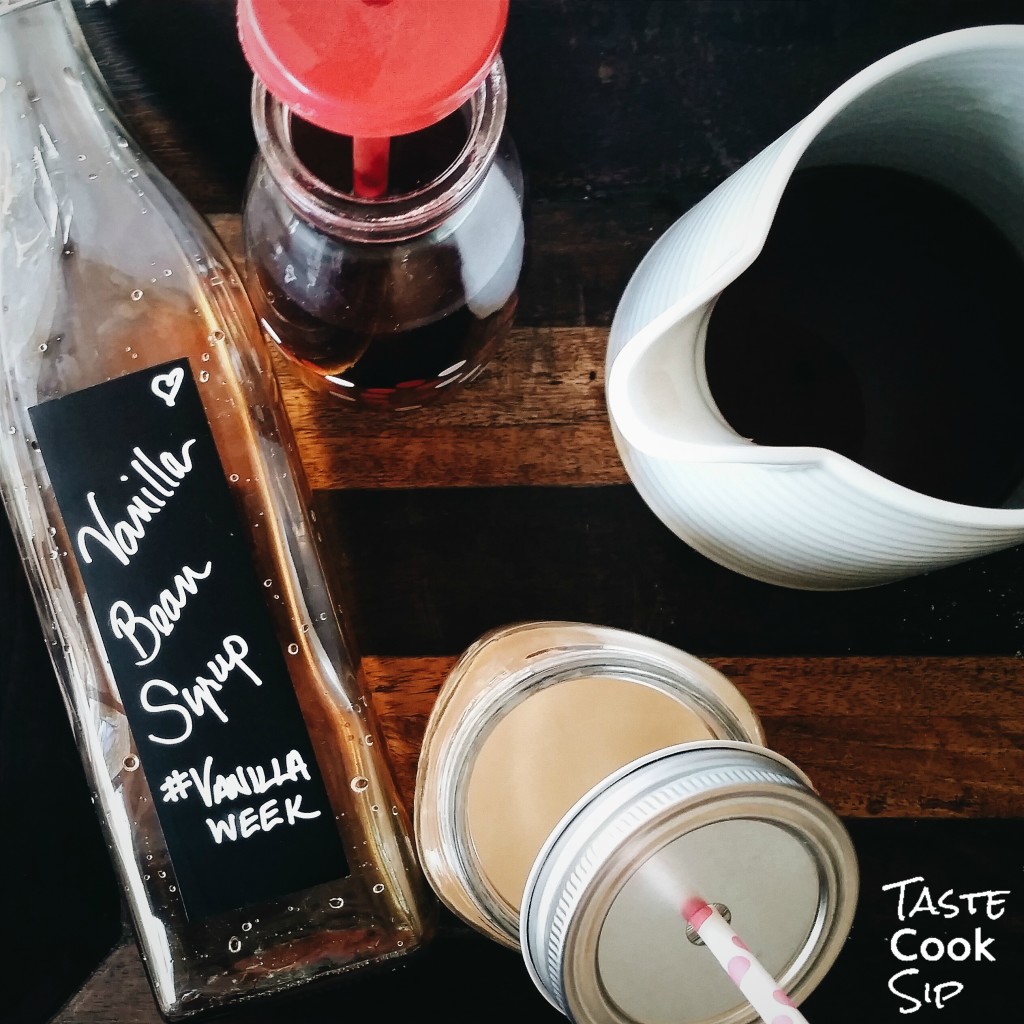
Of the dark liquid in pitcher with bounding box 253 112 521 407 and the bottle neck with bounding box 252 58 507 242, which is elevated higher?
the bottle neck with bounding box 252 58 507 242

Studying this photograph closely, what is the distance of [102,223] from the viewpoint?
18.3 inches

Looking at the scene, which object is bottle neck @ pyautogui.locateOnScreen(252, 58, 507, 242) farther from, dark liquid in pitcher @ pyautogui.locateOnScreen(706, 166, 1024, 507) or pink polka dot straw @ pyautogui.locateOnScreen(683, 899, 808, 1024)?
pink polka dot straw @ pyautogui.locateOnScreen(683, 899, 808, 1024)

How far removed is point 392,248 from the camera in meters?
0.39

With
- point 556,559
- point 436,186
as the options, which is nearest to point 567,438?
point 556,559

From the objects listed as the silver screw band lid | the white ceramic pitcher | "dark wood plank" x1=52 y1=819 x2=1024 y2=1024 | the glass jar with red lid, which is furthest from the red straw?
"dark wood plank" x1=52 y1=819 x2=1024 y2=1024

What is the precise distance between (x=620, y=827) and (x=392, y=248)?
0.22m

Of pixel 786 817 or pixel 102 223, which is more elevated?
pixel 102 223

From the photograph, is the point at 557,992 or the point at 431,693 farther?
the point at 431,693

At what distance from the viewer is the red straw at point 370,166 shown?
35 cm

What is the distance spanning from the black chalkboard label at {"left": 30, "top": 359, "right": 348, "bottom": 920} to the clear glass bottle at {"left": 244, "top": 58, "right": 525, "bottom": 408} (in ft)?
0.21

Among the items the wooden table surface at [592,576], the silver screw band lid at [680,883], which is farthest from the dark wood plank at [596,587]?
the silver screw band lid at [680,883]

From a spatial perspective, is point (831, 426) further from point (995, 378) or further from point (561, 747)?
point (561, 747)

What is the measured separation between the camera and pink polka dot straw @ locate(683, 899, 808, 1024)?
0.30 meters

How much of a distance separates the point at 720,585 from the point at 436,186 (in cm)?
23
